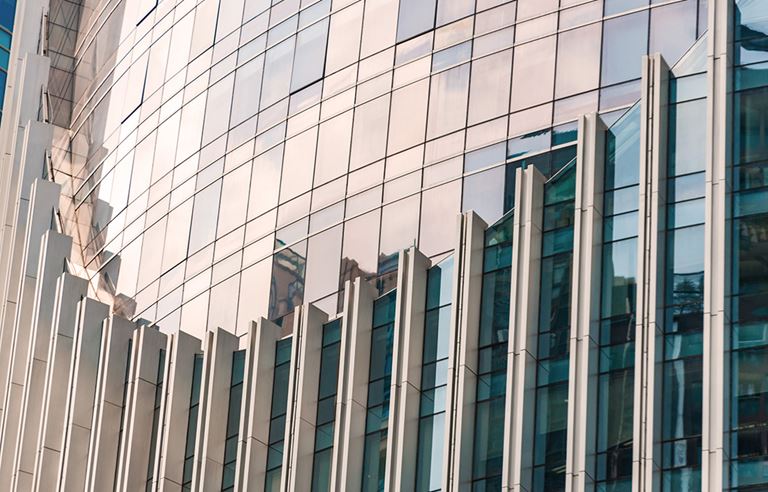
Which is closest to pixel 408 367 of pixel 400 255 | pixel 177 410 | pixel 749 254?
pixel 400 255

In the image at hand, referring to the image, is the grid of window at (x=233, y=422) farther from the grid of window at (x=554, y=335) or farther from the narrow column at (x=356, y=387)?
the grid of window at (x=554, y=335)

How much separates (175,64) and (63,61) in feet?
43.1

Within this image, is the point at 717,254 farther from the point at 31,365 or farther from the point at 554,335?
the point at 31,365

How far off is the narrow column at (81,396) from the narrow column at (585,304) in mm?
20956

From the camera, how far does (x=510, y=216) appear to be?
4484 cm

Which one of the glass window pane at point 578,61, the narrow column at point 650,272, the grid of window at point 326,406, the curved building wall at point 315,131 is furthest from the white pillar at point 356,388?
the narrow column at point 650,272

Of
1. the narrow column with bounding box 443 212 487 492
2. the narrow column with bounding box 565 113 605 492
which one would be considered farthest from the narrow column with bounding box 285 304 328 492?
the narrow column with bounding box 565 113 605 492

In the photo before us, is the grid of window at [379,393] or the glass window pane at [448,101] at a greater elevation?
the glass window pane at [448,101]

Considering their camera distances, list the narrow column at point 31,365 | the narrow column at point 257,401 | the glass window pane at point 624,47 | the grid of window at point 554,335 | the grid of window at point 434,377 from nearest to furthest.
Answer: the grid of window at point 554,335 → the grid of window at point 434,377 → the glass window pane at point 624,47 → the narrow column at point 257,401 → the narrow column at point 31,365

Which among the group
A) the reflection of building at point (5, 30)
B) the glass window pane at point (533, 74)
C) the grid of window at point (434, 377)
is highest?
the reflection of building at point (5, 30)

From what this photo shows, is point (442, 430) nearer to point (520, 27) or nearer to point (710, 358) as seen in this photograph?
point (710, 358)

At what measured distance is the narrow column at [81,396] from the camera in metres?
55.8

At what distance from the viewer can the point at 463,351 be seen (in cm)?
4312

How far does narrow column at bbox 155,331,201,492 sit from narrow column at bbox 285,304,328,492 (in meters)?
5.89
